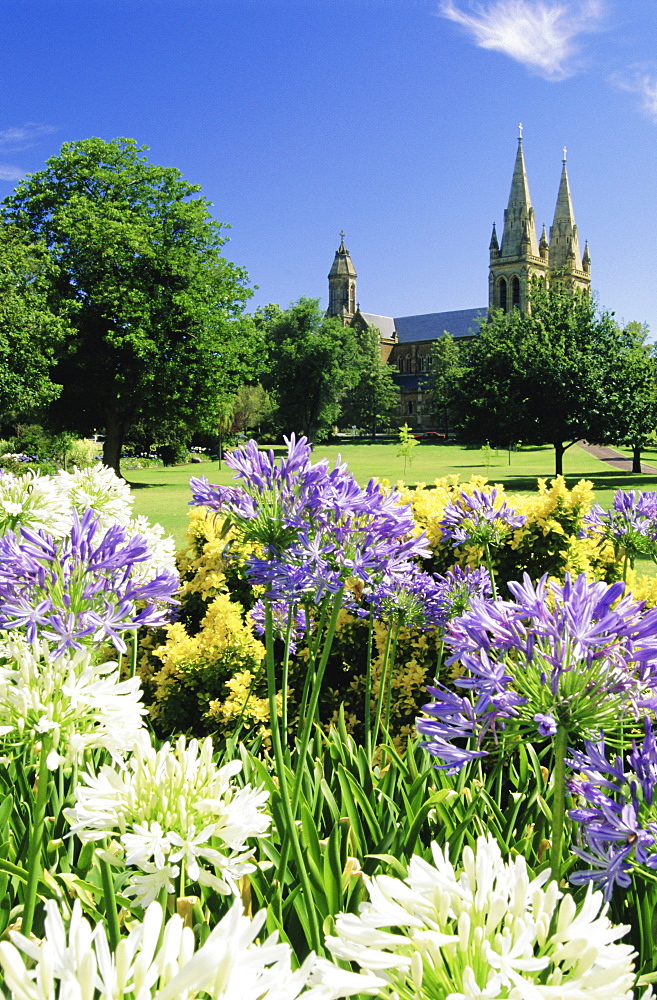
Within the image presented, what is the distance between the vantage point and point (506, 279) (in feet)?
354

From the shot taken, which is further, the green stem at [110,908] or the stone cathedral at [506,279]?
the stone cathedral at [506,279]

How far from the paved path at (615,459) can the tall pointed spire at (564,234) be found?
48101mm

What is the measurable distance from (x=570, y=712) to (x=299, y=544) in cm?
102

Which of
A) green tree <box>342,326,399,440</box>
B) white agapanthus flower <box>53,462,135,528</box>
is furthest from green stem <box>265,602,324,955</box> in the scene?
green tree <box>342,326,399,440</box>

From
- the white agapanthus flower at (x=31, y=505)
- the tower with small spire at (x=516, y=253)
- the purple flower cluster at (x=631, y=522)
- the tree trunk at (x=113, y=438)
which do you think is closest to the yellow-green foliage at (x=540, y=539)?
the purple flower cluster at (x=631, y=522)

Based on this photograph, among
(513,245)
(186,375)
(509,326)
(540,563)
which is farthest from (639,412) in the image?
(513,245)

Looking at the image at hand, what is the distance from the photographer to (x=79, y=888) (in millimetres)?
2072

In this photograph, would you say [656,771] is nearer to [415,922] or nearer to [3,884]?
[415,922]

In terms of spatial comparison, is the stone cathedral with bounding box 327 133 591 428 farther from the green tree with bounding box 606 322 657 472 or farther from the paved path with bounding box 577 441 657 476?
the green tree with bounding box 606 322 657 472

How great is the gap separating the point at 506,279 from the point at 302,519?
113 metres

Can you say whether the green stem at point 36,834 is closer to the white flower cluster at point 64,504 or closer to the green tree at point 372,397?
the white flower cluster at point 64,504

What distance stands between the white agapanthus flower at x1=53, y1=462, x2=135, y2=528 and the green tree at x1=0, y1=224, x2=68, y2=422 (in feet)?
71.7

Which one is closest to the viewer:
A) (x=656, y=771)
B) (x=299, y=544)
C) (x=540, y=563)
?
(x=656, y=771)

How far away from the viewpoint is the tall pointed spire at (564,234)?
107 m
